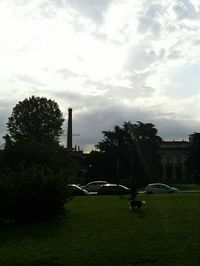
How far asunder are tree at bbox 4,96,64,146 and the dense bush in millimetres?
61713

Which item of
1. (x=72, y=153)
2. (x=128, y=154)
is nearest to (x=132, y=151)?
(x=128, y=154)

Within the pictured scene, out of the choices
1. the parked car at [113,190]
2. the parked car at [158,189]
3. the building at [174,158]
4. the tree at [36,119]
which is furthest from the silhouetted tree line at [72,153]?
the building at [174,158]

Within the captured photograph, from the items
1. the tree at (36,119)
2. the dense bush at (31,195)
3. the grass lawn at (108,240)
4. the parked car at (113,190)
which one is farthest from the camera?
the tree at (36,119)

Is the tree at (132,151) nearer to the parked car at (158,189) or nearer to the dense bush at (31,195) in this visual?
the parked car at (158,189)

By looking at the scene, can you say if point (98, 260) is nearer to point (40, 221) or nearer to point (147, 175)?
point (40, 221)

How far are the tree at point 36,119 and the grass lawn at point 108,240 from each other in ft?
212

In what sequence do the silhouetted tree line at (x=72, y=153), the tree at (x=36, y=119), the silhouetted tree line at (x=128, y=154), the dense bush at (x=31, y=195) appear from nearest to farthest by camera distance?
the dense bush at (x=31, y=195)
the silhouetted tree line at (x=72, y=153)
the tree at (x=36, y=119)
the silhouetted tree line at (x=128, y=154)

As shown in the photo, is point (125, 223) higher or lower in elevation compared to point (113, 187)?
lower

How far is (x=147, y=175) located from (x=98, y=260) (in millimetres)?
86466

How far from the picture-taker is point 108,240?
52.7 feet

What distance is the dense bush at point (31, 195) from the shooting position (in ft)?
80.3

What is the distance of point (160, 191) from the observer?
59688mm

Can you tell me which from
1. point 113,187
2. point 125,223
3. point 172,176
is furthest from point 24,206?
point 172,176

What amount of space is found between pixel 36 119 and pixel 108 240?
7285 centimetres
